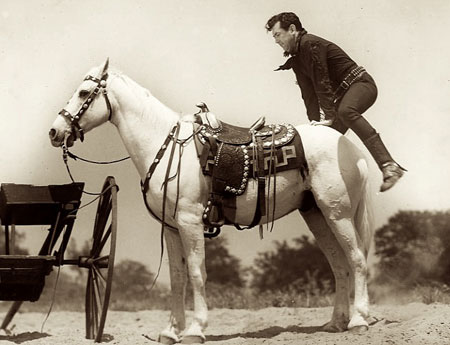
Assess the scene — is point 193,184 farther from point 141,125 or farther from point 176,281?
point 176,281

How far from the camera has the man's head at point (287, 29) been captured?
27.8 ft

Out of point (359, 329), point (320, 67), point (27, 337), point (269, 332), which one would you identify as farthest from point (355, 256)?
point (27, 337)

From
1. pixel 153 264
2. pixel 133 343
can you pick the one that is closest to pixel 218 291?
pixel 153 264

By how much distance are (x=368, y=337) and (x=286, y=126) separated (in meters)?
2.03

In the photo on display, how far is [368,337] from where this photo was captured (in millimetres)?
7395

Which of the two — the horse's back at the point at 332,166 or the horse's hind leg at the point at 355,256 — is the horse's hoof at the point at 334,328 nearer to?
the horse's hind leg at the point at 355,256

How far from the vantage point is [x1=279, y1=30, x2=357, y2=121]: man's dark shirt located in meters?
8.30

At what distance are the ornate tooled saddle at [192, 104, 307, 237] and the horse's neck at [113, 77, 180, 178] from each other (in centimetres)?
36

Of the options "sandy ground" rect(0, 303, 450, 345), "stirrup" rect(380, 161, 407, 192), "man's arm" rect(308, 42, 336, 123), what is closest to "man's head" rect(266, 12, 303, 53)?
"man's arm" rect(308, 42, 336, 123)

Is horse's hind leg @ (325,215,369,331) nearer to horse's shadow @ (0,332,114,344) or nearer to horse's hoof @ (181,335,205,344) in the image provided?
horse's hoof @ (181,335,205,344)

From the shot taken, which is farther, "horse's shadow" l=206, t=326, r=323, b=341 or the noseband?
"horse's shadow" l=206, t=326, r=323, b=341

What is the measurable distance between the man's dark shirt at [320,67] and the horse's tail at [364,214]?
57 cm

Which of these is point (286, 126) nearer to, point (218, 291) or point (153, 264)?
point (153, 264)

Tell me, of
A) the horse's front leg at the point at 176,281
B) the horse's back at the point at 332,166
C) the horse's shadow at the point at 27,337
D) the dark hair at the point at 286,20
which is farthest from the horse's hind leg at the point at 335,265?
the horse's shadow at the point at 27,337
